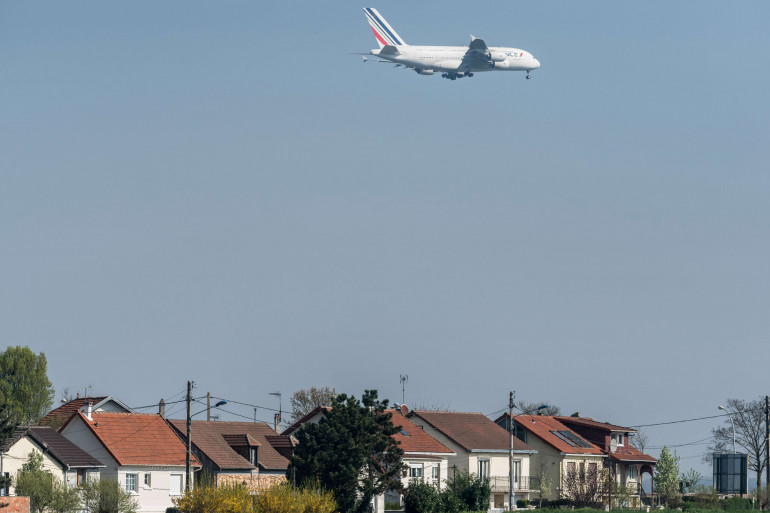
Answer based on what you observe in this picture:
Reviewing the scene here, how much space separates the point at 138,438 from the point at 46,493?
16.8m

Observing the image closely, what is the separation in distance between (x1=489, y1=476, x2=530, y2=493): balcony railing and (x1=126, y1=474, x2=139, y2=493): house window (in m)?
27.9

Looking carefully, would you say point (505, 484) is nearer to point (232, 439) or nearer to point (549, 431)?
point (549, 431)

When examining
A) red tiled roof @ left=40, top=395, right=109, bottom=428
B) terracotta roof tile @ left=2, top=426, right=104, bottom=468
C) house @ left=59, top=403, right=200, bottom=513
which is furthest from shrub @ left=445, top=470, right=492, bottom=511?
red tiled roof @ left=40, top=395, right=109, bottom=428

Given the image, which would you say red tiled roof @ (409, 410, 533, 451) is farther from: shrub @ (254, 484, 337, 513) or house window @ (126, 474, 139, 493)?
shrub @ (254, 484, 337, 513)

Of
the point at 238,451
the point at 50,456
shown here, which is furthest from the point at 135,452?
the point at 238,451

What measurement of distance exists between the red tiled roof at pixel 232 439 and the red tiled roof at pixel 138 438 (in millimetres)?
1827

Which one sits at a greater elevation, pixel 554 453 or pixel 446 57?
pixel 446 57

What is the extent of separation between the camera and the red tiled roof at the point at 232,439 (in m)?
74.0

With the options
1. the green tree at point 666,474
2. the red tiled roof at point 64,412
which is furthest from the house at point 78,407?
the green tree at point 666,474

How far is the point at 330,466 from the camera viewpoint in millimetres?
58406

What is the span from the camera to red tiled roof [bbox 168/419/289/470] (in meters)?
74.0

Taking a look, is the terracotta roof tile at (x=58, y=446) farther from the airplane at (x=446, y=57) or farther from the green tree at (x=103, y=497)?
the airplane at (x=446, y=57)

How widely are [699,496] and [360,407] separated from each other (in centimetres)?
3987

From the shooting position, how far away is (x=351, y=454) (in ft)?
191
